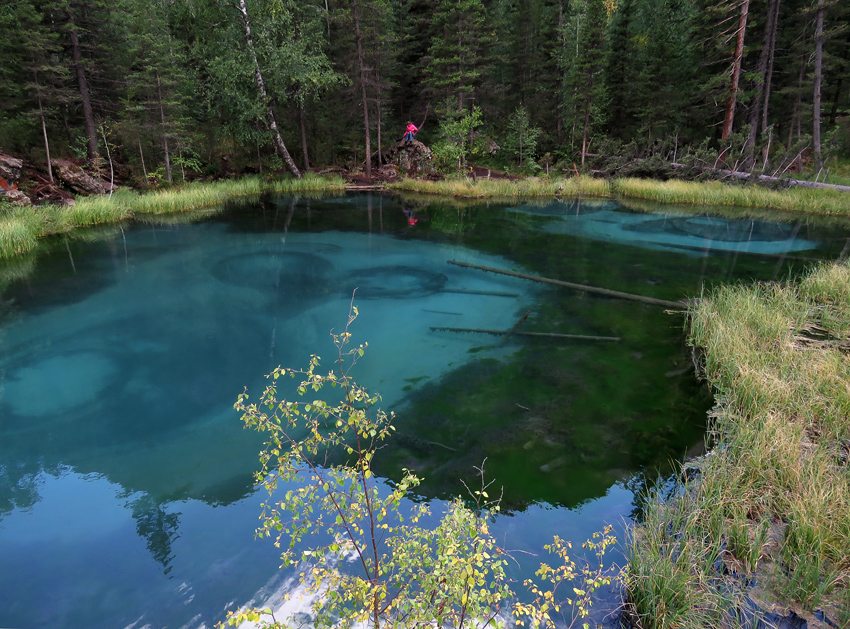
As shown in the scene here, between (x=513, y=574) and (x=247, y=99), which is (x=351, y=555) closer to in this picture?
(x=513, y=574)

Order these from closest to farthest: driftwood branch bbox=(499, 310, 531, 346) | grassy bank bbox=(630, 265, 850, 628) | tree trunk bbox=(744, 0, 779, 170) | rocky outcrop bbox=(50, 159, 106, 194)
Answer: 1. grassy bank bbox=(630, 265, 850, 628)
2. driftwood branch bbox=(499, 310, 531, 346)
3. rocky outcrop bbox=(50, 159, 106, 194)
4. tree trunk bbox=(744, 0, 779, 170)

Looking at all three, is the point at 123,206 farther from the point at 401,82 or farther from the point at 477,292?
the point at 401,82

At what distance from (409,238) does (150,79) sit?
45.3 feet

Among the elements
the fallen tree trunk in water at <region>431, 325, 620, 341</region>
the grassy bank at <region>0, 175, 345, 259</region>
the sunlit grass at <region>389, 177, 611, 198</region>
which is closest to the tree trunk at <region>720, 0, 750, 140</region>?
the sunlit grass at <region>389, 177, 611, 198</region>

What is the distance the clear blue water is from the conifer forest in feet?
33.1

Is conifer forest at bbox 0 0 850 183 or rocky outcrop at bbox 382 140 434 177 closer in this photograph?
conifer forest at bbox 0 0 850 183

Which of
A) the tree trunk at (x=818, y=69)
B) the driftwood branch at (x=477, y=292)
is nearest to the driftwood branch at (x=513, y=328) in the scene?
the driftwood branch at (x=477, y=292)

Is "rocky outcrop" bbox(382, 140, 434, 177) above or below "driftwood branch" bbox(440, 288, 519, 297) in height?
above

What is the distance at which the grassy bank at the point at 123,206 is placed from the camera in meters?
12.0

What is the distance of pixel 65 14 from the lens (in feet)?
57.9

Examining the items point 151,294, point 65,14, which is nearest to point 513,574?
point 151,294

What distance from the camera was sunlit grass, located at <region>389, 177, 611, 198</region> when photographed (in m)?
21.7

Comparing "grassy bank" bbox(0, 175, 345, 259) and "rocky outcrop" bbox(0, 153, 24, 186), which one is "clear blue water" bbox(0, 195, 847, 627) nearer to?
"grassy bank" bbox(0, 175, 345, 259)

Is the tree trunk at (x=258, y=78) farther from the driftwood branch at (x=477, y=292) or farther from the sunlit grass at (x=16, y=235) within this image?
the driftwood branch at (x=477, y=292)
